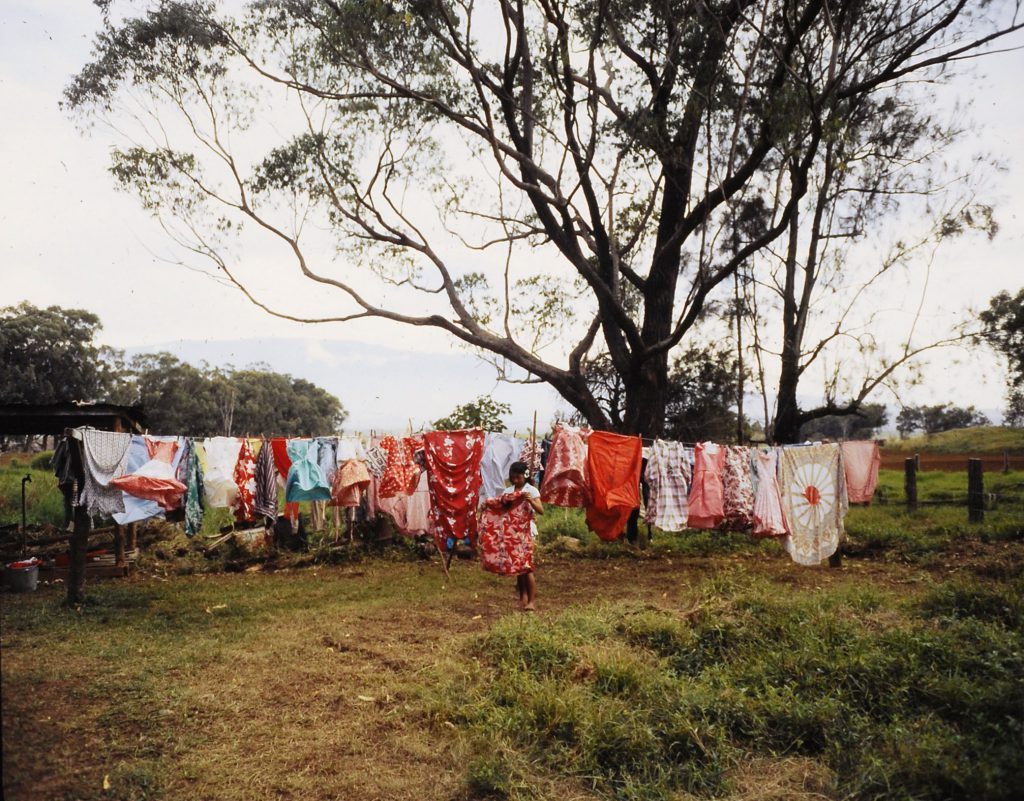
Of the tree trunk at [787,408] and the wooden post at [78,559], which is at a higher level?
the tree trunk at [787,408]

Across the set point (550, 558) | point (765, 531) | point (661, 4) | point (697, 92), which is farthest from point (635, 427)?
point (661, 4)

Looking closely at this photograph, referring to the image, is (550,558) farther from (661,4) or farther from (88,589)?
(661,4)

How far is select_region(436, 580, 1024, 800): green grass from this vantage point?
3.75 metres

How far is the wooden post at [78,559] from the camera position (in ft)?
25.7

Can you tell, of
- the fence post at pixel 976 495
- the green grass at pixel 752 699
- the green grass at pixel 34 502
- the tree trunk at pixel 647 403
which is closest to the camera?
the green grass at pixel 752 699

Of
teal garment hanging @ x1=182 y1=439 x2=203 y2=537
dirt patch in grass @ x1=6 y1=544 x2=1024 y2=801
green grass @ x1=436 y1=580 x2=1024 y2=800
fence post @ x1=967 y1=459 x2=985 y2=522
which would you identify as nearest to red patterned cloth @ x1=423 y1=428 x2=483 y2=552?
dirt patch in grass @ x1=6 y1=544 x2=1024 y2=801

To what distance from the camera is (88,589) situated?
28.6 feet

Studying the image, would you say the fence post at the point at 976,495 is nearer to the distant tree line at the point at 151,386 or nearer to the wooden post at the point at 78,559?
the wooden post at the point at 78,559

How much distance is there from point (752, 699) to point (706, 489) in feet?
14.4

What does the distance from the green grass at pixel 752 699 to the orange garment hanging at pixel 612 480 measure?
1894 mm

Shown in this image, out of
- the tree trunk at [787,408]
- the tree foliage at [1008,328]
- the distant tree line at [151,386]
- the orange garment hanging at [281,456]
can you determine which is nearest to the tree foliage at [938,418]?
the tree foliage at [1008,328]

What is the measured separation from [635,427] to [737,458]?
3.58 metres

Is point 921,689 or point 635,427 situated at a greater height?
point 635,427

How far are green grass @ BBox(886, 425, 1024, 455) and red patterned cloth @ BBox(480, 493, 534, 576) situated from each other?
19803 mm
